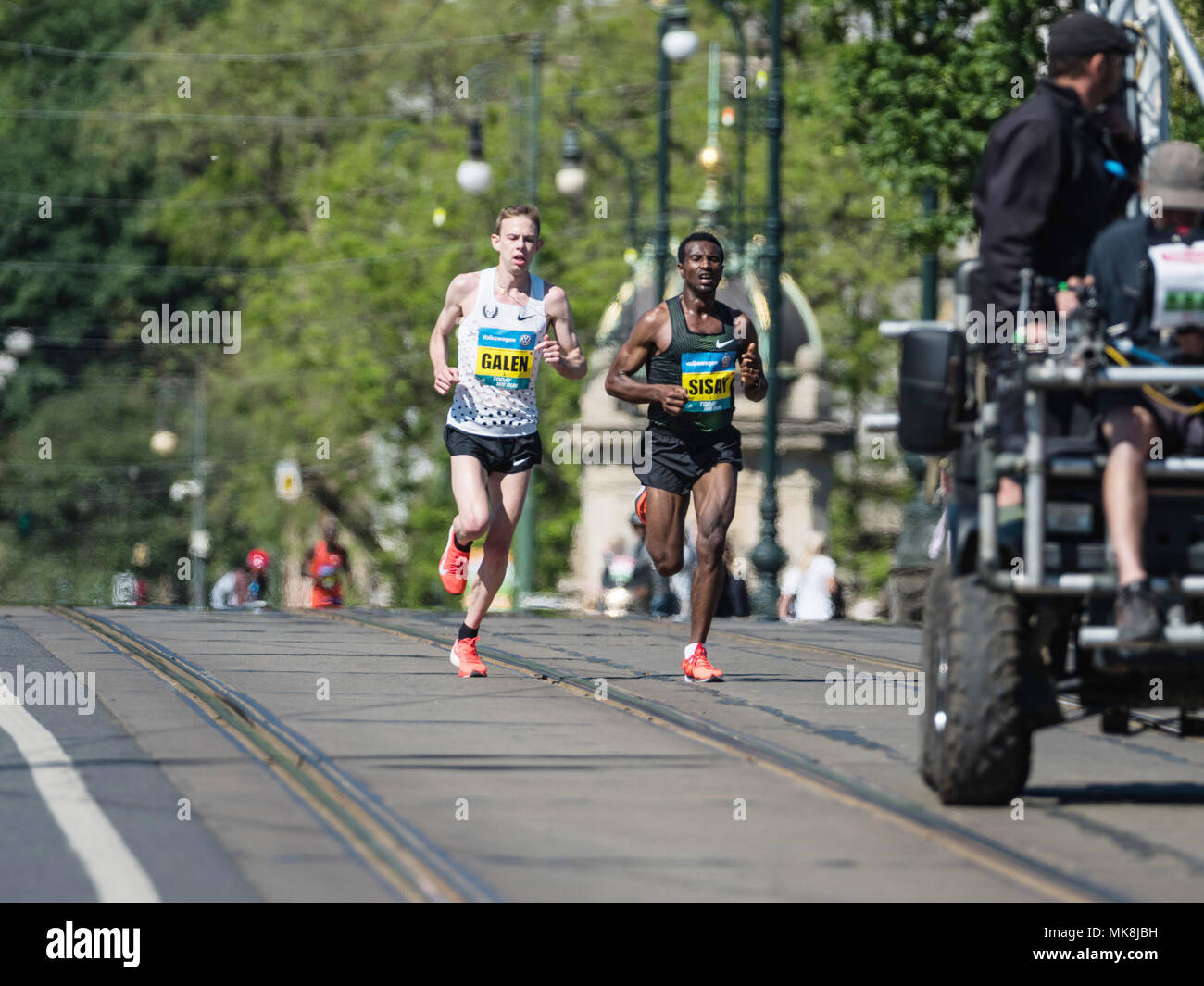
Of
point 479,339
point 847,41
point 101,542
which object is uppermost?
point 847,41

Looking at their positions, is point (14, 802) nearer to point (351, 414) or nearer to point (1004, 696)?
point (1004, 696)

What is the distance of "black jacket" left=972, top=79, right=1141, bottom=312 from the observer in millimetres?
8461

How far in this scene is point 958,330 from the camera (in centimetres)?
866

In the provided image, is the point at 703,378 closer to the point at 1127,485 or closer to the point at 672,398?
the point at 672,398

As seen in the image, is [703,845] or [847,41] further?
[847,41]

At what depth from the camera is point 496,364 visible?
42.0ft

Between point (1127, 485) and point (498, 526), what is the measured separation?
529cm

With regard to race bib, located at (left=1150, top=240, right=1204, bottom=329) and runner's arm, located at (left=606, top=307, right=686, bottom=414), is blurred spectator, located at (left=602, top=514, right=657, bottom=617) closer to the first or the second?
runner's arm, located at (left=606, top=307, right=686, bottom=414)

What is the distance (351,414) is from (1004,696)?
46.2 metres

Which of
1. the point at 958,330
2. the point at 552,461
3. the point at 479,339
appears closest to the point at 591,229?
the point at 552,461

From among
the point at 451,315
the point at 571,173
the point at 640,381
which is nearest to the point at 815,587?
the point at 571,173

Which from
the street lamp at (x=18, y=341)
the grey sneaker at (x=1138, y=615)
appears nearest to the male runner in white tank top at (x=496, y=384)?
the grey sneaker at (x=1138, y=615)

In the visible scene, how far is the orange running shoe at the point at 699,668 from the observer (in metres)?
12.6

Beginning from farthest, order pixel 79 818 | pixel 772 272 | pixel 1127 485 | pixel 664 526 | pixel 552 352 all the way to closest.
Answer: pixel 772 272 → pixel 664 526 → pixel 552 352 → pixel 1127 485 → pixel 79 818
